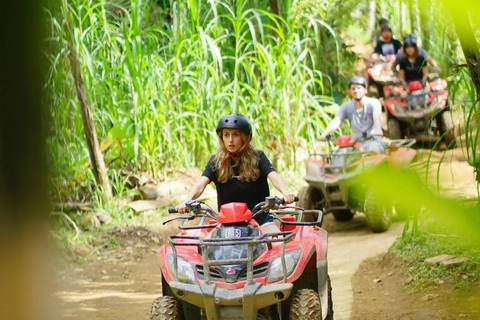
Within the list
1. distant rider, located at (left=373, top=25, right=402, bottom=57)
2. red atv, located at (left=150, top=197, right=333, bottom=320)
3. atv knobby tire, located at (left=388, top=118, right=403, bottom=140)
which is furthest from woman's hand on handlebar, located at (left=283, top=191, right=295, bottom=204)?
distant rider, located at (left=373, top=25, right=402, bottom=57)

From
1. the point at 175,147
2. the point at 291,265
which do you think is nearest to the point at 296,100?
the point at 175,147

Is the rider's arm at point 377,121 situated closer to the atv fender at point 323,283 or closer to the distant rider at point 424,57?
the distant rider at point 424,57

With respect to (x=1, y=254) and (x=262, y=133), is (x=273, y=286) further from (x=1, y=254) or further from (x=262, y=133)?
(x=262, y=133)

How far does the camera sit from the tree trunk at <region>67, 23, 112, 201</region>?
7635 mm

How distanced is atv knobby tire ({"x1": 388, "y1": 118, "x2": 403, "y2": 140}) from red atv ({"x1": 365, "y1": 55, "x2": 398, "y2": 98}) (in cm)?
120

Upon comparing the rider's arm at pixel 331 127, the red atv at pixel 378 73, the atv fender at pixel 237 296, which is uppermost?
the red atv at pixel 378 73

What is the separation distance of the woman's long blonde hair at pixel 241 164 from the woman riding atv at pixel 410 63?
8270 millimetres

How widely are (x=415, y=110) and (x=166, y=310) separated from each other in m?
9.32

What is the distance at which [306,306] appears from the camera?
3500mm

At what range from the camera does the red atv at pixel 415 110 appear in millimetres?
11992

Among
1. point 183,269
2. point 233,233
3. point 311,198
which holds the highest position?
point 233,233

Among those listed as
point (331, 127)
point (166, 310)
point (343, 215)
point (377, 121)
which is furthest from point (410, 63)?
point (166, 310)

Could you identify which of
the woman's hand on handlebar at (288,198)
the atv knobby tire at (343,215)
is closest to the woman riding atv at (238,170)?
the woman's hand on handlebar at (288,198)

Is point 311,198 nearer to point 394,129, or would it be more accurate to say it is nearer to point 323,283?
point 323,283
